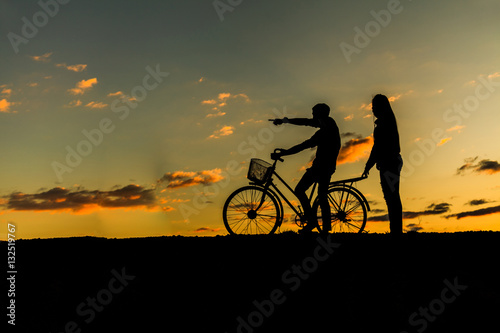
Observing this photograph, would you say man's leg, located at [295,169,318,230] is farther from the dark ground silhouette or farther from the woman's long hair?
the woman's long hair

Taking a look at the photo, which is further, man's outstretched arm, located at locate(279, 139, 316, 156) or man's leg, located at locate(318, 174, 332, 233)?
man's leg, located at locate(318, 174, 332, 233)

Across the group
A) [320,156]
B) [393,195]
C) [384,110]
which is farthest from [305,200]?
[384,110]

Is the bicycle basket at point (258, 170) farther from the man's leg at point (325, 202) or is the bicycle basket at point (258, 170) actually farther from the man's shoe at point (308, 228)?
the man's shoe at point (308, 228)

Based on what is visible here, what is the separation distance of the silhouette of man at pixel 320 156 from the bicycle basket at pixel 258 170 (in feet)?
1.52

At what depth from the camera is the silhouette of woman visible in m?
9.41

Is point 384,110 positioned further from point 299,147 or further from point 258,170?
point 258,170

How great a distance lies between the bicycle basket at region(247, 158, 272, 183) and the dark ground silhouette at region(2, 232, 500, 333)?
5.83ft

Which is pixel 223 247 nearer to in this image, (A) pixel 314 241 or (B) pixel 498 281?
(A) pixel 314 241

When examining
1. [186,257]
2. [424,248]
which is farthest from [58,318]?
[424,248]

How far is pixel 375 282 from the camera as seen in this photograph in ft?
23.9

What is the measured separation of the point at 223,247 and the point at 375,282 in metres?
2.98

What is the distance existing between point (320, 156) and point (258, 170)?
1512 millimetres

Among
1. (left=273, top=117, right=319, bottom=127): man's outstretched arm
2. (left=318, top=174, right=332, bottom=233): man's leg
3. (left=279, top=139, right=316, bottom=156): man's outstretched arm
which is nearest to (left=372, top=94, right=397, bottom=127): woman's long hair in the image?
(left=273, top=117, right=319, bottom=127): man's outstretched arm

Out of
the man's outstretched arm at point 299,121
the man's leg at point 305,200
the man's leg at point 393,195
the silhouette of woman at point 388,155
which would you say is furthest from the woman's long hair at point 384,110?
the man's leg at point 305,200
